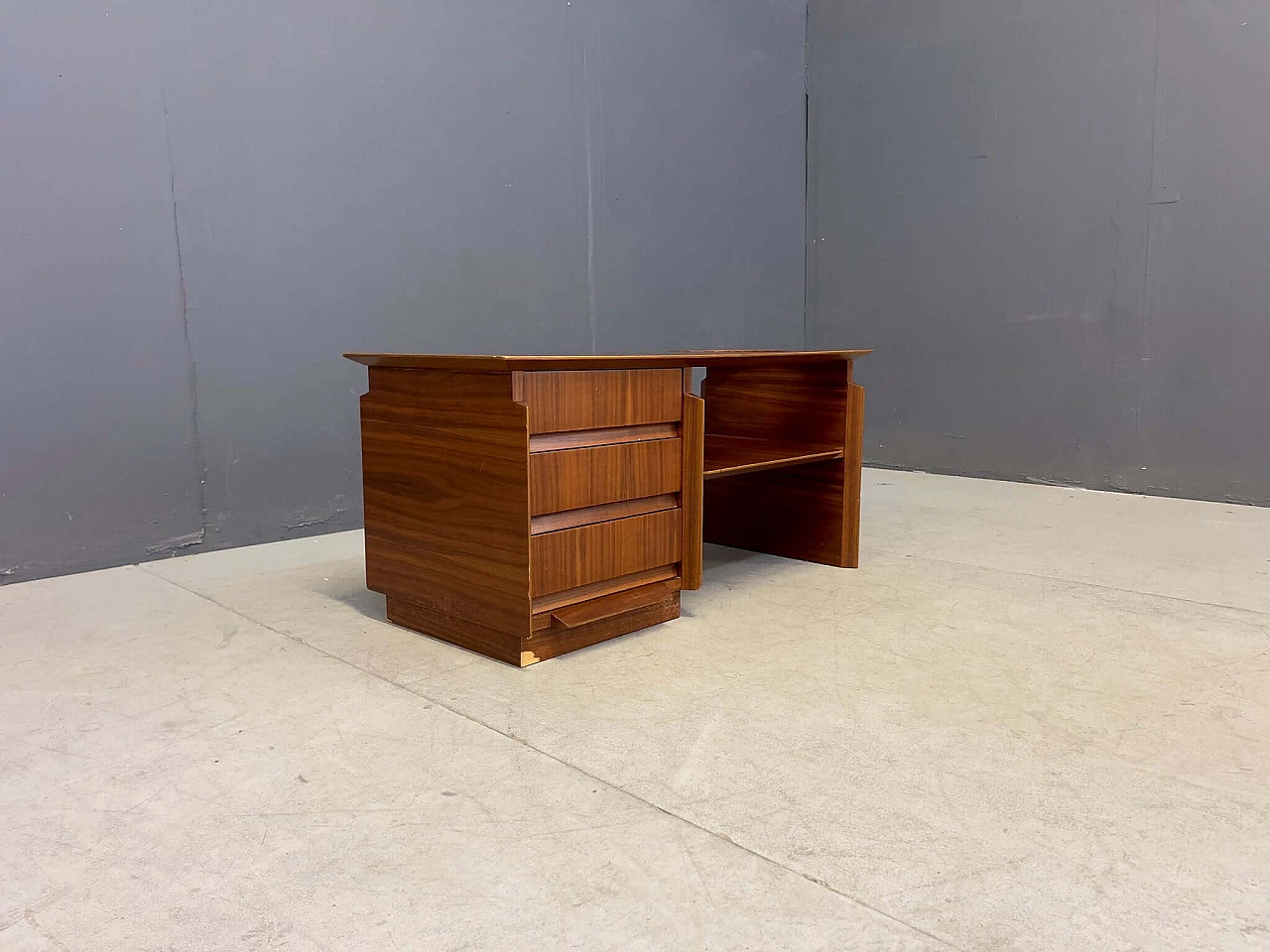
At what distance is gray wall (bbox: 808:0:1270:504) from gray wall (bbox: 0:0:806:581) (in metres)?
1.04

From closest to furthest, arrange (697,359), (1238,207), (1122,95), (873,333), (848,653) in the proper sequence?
(848,653), (697,359), (1238,207), (1122,95), (873,333)

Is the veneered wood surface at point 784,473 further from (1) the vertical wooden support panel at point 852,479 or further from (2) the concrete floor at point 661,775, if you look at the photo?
(2) the concrete floor at point 661,775

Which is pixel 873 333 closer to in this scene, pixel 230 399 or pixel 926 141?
pixel 926 141

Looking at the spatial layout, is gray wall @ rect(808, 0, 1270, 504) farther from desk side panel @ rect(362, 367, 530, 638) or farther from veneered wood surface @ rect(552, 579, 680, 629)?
desk side panel @ rect(362, 367, 530, 638)

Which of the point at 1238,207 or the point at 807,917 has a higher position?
the point at 1238,207

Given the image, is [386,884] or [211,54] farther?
[211,54]

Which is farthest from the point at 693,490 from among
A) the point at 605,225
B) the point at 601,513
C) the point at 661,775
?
the point at 605,225

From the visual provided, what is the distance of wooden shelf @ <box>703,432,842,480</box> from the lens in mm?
2197

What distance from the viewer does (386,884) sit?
3.56ft

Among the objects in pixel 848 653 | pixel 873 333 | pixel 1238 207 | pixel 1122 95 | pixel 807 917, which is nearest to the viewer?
pixel 807 917

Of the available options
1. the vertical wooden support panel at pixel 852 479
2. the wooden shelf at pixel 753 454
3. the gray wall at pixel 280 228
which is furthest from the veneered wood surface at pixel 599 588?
the gray wall at pixel 280 228

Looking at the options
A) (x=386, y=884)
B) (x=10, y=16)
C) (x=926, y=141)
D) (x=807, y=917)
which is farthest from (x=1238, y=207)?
(x=10, y=16)

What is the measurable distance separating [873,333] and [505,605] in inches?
131

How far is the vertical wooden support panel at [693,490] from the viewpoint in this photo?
202 centimetres
